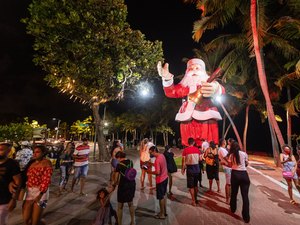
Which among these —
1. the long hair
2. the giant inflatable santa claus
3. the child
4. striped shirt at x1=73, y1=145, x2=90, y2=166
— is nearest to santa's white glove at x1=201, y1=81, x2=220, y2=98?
the giant inflatable santa claus

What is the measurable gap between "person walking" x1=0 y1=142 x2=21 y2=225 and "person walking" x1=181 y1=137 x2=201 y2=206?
4296 mm

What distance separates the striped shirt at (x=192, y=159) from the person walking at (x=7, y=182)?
170 inches

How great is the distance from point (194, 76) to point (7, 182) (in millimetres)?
5451

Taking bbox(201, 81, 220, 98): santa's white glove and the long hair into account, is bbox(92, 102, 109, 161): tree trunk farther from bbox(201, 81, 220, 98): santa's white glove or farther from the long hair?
the long hair

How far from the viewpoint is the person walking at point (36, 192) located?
400cm

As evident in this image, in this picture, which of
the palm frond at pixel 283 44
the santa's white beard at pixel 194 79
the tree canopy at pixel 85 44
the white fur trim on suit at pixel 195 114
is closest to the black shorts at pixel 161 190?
the white fur trim on suit at pixel 195 114

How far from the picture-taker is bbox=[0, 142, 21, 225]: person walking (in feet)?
Answer: 12.2

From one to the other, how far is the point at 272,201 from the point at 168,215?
3.67 m

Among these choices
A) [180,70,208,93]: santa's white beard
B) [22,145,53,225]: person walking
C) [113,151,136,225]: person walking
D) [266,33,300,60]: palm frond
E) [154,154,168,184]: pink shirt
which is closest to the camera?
[22,145,53,225]: person walking

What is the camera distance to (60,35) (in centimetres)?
1338

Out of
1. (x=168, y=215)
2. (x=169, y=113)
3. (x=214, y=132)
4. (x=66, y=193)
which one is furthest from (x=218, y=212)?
(x=169, y=113)

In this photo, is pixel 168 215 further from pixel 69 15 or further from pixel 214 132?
pixel 69 15

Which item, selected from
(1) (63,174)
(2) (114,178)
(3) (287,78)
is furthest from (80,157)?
(3) (287,78)

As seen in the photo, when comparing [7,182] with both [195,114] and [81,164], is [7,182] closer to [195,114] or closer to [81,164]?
[81,164]
